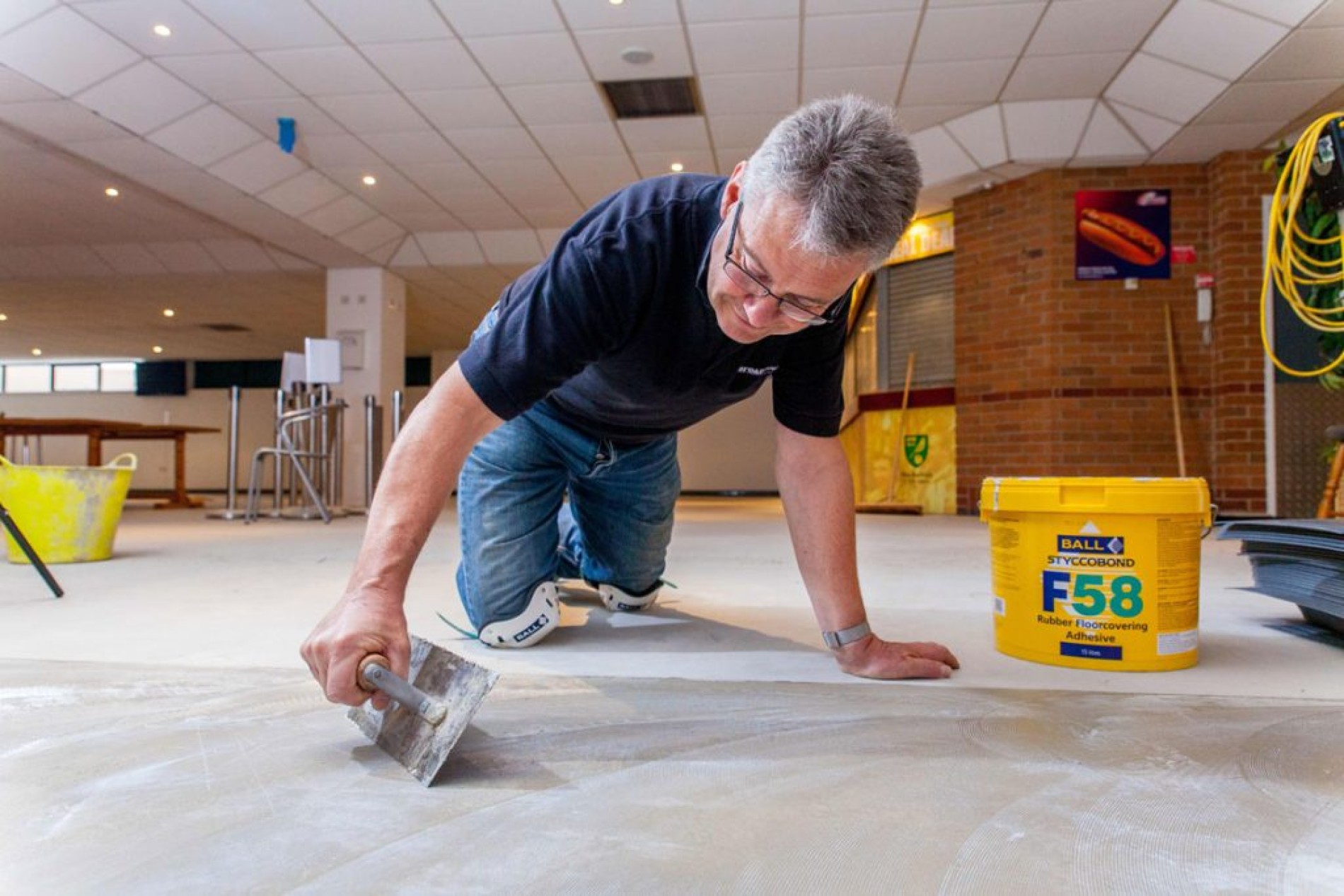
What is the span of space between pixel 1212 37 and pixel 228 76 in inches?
214

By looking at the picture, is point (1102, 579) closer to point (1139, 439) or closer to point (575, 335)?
point (575, 335)

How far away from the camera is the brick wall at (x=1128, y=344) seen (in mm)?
5703

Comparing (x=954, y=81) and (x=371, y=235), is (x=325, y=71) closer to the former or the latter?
(x=371, y=235)

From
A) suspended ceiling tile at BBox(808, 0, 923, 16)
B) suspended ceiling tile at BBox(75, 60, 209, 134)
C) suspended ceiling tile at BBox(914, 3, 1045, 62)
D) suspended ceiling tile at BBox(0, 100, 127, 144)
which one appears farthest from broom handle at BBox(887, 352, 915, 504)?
suspended ceiling tile at BBox(0, 100, 127, 144)

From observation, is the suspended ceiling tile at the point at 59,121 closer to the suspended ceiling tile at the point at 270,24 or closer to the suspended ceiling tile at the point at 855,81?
the suspended ceiling tile at the point at 270,24

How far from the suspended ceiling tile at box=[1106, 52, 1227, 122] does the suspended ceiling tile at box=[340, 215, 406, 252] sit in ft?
19.2

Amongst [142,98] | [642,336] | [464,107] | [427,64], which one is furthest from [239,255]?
[642,336]

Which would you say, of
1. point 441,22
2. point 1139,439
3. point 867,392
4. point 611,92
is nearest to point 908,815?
point 441,22

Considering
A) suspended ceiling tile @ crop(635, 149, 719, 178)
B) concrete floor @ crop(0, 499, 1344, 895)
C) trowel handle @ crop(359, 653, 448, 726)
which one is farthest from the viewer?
suspended ceiling tile @ crop(635, 149, 719, 178)

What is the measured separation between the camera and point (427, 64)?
16.6 feet

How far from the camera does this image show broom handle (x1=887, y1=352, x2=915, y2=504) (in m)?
7.09

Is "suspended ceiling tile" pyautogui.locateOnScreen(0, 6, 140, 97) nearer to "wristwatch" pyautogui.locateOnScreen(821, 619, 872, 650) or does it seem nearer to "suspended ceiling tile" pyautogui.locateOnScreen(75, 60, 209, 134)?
"suspended ceiling tile" pyautogui.locateOnScreen(75, 60, 209, 134)

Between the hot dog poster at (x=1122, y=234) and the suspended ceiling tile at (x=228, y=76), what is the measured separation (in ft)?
17.2

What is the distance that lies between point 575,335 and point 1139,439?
19.3 ft
